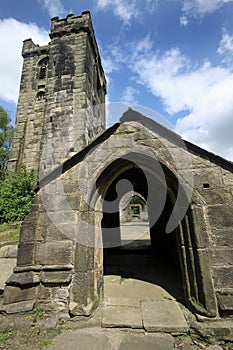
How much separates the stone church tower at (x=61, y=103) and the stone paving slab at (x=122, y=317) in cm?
682

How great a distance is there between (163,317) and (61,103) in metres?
10.9

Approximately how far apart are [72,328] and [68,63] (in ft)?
Answer: 41.8

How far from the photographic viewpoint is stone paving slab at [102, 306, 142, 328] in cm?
276

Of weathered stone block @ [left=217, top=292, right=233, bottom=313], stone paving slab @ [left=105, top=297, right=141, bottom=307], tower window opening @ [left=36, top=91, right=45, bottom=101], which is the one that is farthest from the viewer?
tower window opening @ [left=36, top=91, right=45, bottom=101]

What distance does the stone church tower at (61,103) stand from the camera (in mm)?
10242

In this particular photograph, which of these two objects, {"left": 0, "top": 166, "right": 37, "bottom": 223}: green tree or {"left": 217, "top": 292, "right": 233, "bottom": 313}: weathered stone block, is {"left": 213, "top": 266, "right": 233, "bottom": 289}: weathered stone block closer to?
{"left": 217, "top": 292, "right": 233, "bottom": 313}: weathered stone block

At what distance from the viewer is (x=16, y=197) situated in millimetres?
8969

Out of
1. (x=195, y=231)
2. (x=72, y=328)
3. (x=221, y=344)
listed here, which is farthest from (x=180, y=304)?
(x=72, y=328)

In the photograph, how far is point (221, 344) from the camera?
2461 millimetres

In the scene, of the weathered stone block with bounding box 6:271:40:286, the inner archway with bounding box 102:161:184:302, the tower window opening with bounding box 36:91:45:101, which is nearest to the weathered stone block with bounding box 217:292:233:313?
the inner archway with bounding box 102:161:184:302

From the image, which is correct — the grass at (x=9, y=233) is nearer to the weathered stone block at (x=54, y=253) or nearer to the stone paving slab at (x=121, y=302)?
the weathered stone block at (x=54, y=253)

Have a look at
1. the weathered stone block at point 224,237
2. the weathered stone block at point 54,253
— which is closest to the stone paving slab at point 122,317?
the weathered stone block at point 54,253

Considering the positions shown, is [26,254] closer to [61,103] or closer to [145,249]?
[145,249]

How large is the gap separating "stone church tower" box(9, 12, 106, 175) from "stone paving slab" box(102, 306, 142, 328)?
6821 mm
